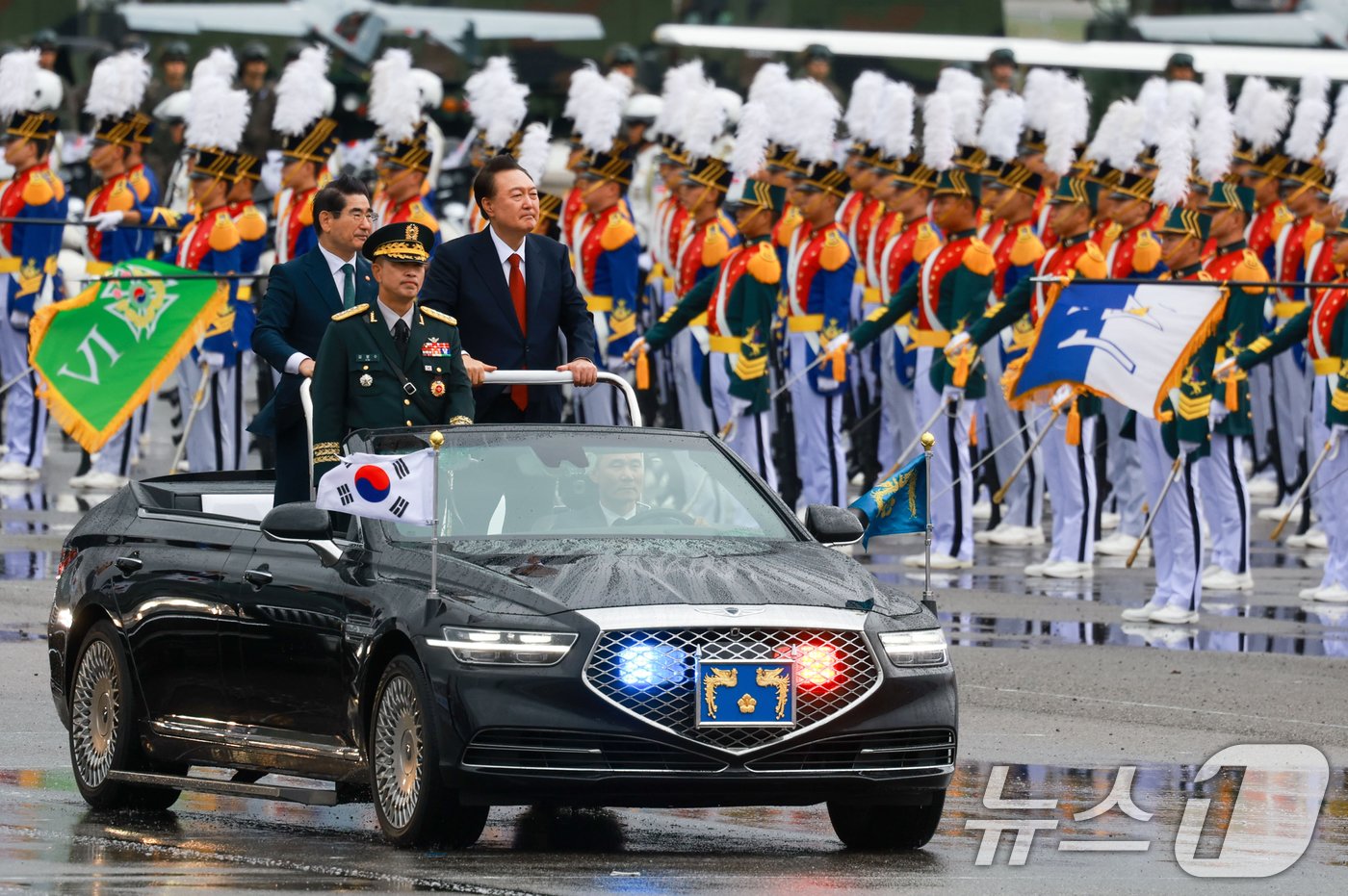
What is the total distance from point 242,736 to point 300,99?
11.6 metres

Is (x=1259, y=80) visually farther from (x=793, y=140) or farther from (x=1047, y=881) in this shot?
(x=1047, y=881)

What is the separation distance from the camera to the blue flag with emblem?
1099cm

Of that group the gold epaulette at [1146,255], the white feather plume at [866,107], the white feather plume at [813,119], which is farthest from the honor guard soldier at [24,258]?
the gold epaulette at [1146,255]

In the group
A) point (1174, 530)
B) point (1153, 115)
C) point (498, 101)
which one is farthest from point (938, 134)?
point (1174, 530)

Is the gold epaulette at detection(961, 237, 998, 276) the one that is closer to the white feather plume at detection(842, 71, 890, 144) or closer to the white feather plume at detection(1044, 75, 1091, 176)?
the white feather plume at detection(1044, 75, 1091, 176)

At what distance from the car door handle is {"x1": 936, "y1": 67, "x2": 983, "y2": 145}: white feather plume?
11739 millimetres

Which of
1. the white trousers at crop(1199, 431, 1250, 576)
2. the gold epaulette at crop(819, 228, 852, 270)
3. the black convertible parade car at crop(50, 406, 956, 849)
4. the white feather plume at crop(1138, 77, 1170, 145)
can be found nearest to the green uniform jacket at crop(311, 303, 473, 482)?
the black convertible parade car at crop(50, 406, 956, 849)

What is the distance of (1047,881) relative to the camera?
27.3ft

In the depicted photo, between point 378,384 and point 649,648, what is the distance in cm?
234

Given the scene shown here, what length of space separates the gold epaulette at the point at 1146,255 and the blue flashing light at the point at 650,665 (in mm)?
10728

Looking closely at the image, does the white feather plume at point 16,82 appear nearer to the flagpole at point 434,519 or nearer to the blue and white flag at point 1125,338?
the blue and white flag at point 1125,338

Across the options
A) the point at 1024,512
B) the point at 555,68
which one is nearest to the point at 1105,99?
the point at 555,68

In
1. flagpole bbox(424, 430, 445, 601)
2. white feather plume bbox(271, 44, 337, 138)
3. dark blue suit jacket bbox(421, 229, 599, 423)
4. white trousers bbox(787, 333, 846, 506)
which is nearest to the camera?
flagpole bbox(424, 430, 445, 601)

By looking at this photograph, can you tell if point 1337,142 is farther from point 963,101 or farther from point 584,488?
point 584,488
